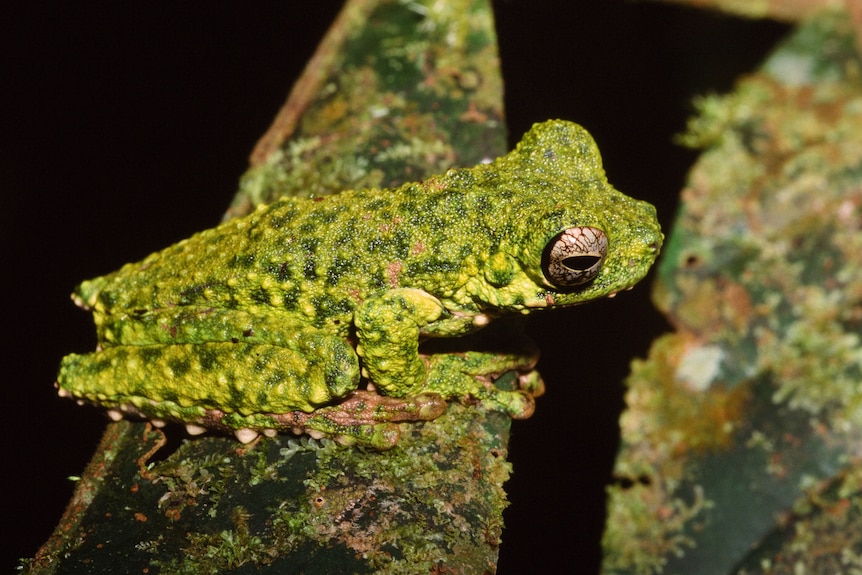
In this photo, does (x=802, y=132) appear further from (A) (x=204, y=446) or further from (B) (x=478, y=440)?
(A) (x=204, y=446)

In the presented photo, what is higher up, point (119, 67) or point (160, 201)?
point (119, 67)

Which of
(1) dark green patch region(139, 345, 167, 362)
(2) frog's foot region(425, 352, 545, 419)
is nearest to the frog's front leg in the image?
(2) frog's foot region(425, 352, 545, 419)

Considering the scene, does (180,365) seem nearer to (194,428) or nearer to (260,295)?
(194,428)

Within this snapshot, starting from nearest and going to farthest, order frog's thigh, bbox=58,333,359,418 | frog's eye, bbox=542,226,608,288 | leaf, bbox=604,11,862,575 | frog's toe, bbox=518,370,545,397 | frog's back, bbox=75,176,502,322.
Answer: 1. frog's eye, bbox=542,226,608,288
2. frog's thigh, bbox=58,333,359,418
3. frog's back, bbox=75,176,502,322
4. frog's toe, bbox=518,370,545,397
5. leaf, bbox=604,11,862,575

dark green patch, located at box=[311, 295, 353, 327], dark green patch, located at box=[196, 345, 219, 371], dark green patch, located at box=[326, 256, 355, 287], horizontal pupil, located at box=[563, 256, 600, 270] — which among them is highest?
horizontal pupil, located at box=[563, 256, 600, 270]

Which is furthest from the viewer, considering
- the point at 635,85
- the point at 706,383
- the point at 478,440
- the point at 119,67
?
the point at 635,85

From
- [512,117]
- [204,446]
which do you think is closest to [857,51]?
[512,117]

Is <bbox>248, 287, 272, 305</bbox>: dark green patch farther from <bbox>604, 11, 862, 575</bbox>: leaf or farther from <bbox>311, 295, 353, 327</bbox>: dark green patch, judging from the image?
<bbox>604, 11, 862, 575</bbox>: leaf

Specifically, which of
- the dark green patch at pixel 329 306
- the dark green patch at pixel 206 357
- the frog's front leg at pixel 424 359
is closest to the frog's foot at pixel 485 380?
the frog's front leg at pixel 424 359
